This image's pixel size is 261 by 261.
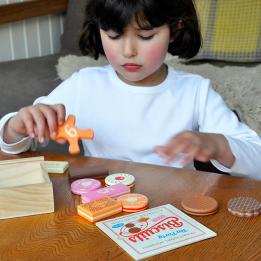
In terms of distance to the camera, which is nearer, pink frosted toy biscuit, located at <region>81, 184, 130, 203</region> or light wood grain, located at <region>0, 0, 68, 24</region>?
pink frosted toy biscuit, located at <region>81, 184, 130, 203</region>

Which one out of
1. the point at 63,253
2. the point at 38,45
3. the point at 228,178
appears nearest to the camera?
the point at 63,253

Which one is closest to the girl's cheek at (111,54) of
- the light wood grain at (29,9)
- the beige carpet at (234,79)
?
the beige carpet at (234,79)

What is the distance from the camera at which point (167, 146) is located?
0.74m

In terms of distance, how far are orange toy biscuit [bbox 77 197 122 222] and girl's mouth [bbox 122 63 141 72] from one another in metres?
0.36

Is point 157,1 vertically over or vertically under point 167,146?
over

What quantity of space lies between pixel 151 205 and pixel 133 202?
0.03 metres

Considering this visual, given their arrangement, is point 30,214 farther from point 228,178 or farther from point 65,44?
point 65,44

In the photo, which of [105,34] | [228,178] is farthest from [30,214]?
[105,34]

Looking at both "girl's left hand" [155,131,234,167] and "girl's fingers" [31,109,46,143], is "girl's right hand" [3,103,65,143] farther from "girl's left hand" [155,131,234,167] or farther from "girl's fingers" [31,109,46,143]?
"girl's left hand" [155,131,234,167]

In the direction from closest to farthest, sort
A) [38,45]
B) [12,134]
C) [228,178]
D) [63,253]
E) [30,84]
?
1. [63,253]
2. [228,178]
3. [12,134]
4. [30,84]
5. [38,45]

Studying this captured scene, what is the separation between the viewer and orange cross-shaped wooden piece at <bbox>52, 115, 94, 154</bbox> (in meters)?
0.81

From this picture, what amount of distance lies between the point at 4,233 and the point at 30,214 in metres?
0.06

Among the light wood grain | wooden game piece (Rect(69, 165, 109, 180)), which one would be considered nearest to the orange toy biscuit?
wooden game piece (Rect(69, 165, 109, 180))

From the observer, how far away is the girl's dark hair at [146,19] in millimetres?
982
